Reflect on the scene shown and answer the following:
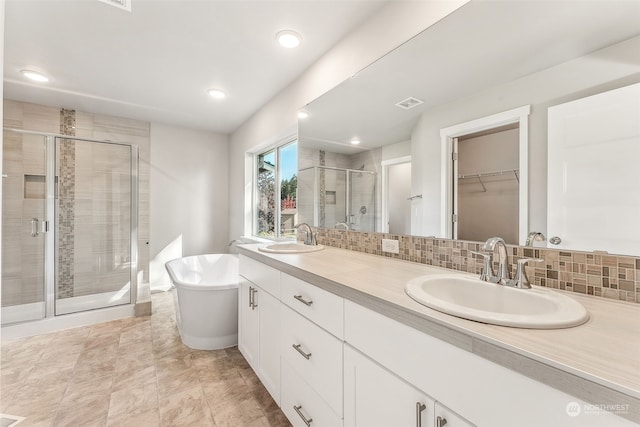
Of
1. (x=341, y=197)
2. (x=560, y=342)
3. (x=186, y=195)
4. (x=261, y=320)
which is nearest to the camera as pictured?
(x=560, y=342)

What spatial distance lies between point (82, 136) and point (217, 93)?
76.7 inches

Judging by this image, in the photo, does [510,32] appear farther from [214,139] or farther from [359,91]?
[214,139]

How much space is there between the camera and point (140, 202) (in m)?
3.58

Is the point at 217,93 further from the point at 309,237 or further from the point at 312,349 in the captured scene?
the point at 312,349

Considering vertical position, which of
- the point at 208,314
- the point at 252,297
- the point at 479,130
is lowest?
the point at 208,314

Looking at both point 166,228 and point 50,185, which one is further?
point 166,228

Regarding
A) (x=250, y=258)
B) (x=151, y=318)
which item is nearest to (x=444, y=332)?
(x=250, y=258)

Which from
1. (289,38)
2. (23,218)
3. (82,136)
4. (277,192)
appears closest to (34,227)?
(23,218)

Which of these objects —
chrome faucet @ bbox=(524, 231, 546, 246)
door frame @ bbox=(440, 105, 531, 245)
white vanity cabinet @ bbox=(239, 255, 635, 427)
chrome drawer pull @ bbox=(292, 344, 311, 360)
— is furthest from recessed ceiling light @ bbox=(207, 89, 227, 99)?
chrome faucet @ bbox=(524, 231, 546, 246)

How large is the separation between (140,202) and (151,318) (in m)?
1.56

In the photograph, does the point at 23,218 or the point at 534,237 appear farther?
the point at 23,218

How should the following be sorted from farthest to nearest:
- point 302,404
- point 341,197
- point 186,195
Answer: point 186,195 → point 341,197 → point 302,404

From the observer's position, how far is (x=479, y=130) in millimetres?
1208

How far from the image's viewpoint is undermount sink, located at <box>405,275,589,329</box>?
0.68m
